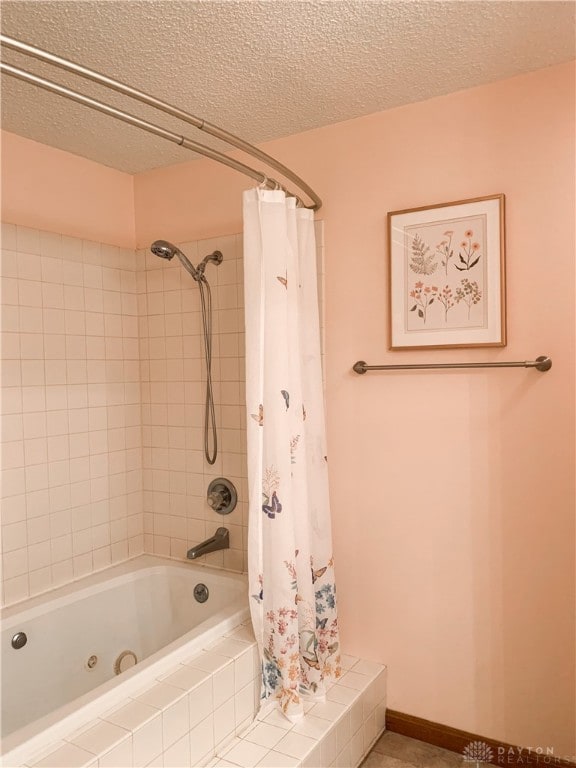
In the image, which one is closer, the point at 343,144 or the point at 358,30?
the point at 358,30

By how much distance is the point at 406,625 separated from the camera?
2277mm

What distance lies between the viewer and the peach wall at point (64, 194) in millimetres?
2406

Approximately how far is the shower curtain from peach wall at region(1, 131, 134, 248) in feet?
3.42

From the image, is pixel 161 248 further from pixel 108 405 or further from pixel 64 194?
pixel 108 405

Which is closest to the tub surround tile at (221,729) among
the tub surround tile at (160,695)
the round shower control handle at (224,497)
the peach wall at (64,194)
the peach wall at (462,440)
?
the tub surround tile at (160,695)

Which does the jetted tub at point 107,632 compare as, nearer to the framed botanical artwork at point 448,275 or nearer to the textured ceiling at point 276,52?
the framed botanical artwork at point 448,275

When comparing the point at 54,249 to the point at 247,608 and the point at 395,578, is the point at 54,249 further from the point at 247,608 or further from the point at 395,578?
the point at 395,578

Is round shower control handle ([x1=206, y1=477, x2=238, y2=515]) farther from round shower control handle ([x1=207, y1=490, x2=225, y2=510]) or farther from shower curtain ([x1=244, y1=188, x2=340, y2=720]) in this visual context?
shower curtain ([x1=244, y1=188, x2=340, y2=720])

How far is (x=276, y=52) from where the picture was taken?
5.96 ft

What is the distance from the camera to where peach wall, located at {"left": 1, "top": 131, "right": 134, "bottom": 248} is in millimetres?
2406

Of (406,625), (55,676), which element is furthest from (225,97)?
(55,676)

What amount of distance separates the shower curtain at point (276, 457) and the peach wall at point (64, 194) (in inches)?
41.0

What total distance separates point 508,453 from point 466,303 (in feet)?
1.82

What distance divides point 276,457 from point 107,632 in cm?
124
